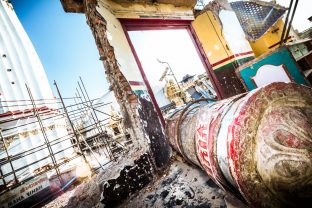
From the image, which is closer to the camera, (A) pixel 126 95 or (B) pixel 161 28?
(A) pixel 126 95

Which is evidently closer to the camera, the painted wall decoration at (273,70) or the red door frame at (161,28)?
the painted wall decoration at (273,70)

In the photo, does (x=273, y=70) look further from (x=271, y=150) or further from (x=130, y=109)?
(x=271, y=150)

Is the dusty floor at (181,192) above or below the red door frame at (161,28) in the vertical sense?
below

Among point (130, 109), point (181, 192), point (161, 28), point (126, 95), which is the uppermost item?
point (161, 28)

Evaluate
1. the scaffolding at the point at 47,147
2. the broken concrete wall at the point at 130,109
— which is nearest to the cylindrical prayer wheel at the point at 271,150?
the broken concrete wall at the point at 130,109

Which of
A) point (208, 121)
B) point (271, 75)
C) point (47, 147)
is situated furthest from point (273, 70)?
point (47, 147)

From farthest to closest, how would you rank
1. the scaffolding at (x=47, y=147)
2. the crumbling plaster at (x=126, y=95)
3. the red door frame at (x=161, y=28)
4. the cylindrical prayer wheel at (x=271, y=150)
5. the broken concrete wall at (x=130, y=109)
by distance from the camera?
the scaffolding at (x=47, y=147), the red door frame at (x=161, y=28), the crumbling plaster at (x=126, y=95), the broken concrete wall at (x=130, y=109), the cylindrical prayer wheel at (x=271, y=150)

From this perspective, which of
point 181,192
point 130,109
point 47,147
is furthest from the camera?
point 47,147

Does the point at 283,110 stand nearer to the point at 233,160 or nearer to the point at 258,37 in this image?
A: the point at 233,160

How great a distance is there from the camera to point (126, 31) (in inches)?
174

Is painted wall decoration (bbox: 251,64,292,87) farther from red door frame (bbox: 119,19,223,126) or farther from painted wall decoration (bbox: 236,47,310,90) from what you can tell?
red door frame (bbox: 119,19,223,126)

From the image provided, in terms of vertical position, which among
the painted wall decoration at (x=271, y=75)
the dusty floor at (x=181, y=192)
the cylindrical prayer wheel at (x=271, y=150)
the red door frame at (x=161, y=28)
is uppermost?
the red door frame at (x=161, y=28)

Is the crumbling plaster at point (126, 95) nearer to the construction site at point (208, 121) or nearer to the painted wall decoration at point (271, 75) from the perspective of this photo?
the construction site at point (208, 121)

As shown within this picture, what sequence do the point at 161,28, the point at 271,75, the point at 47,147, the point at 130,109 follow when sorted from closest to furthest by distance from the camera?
the point at 130,109, the point at 271,75, the point at 161,28, the point at 47,147
